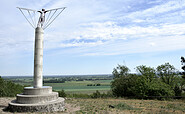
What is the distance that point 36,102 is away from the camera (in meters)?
11.1

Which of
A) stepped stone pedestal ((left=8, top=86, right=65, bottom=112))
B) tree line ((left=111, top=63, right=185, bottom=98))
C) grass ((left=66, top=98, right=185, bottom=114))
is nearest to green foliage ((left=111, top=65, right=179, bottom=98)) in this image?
tree line ((left=111, top=63, right=185, bottom=98))

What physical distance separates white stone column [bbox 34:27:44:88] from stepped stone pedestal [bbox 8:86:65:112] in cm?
93

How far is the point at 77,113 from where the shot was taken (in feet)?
34.0

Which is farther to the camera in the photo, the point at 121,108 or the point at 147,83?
the point at 147,83

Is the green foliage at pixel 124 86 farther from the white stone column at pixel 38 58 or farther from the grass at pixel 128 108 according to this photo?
the white stone column at pixel 38 58

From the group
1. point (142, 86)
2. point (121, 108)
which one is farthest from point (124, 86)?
point (121, 108)

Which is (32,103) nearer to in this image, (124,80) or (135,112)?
(135,112)

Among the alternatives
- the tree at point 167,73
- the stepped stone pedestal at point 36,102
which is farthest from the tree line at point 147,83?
the stepped stone pedestal at point 36,102

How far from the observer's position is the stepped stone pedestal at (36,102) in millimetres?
10430

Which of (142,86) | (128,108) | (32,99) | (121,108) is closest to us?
(32,99)

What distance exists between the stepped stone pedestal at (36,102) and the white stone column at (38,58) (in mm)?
925

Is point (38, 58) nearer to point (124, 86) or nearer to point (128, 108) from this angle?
point (128, 108)

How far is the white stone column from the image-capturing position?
12.6m

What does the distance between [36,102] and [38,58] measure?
3.60 meters
